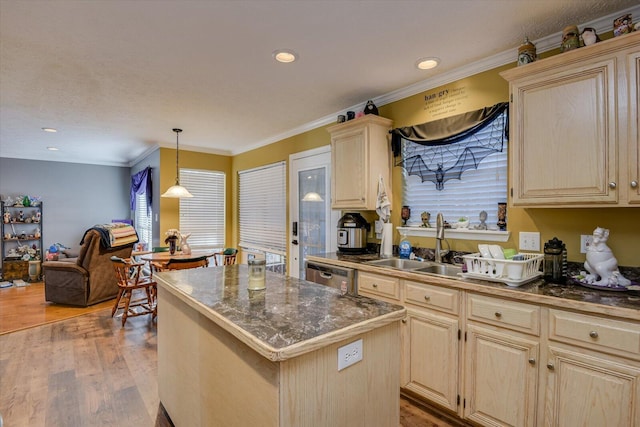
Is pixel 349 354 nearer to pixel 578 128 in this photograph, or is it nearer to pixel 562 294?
pixel 562 294

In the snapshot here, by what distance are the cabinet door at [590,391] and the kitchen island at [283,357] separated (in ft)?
2.90

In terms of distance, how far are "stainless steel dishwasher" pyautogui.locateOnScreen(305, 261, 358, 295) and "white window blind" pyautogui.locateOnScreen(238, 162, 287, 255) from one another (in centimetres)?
172

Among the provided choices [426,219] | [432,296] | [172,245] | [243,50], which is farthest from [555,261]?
[172,245]

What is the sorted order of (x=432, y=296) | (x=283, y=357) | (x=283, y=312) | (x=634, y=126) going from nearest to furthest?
(x=283, y=357) → (x=283, y=312) → (x=634, y=126) → (x=432, y=296)

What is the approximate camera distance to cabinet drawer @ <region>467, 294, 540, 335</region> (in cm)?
171

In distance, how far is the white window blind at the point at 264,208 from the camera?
486 cm

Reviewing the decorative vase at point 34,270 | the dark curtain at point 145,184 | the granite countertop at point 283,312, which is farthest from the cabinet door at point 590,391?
the decorative vase at point 34,270

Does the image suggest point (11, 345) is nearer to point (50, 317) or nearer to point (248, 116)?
point (50, 317)

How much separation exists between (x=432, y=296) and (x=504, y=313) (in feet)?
1.47

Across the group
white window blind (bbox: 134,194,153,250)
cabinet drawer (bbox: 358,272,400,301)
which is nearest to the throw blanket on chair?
white window blind (bbox: 134,194,153,250)

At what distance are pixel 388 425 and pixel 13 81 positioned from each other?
12.6 ft

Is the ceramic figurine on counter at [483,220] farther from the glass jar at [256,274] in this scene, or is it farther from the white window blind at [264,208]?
the white window blind at [264,208]

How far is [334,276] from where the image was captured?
2869mm

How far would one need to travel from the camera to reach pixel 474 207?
260cm
